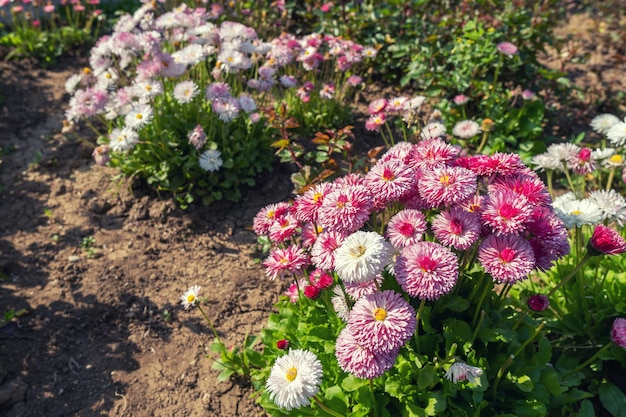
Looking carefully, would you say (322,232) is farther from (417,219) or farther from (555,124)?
(555,124)

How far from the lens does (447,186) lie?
1511 mm

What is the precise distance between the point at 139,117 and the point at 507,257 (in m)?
2.28

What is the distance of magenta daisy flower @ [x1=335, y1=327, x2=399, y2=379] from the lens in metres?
1.41

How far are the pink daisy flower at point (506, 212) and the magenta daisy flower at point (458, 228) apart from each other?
0.04 metres

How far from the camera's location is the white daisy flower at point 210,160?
315cm

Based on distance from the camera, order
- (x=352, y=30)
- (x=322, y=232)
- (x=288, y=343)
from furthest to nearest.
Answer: (x=352, y=30) < (x=288, y=343) < (x=322, y=232)

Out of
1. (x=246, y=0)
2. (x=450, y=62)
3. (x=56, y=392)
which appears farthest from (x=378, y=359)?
(x=246, y=0)

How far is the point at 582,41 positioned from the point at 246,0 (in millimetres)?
3481

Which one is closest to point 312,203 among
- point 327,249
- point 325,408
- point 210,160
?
point 327,249

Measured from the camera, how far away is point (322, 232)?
1.75 meters

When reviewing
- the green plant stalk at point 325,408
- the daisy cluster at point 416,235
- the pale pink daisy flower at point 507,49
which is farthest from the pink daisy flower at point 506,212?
the pale pink daisy flower at point 507,49

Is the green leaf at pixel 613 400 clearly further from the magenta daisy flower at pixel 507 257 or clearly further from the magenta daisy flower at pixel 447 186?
the magenta daisy flower at pixel 447 186

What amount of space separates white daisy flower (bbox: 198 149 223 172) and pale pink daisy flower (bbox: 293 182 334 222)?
149cm

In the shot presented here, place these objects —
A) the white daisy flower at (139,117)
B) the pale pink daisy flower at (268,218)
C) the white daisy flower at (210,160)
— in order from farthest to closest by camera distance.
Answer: the white daisy flower at (210,160)
the white daisy flower at (139,117)
the pale pink daisy flower at (268,218)
